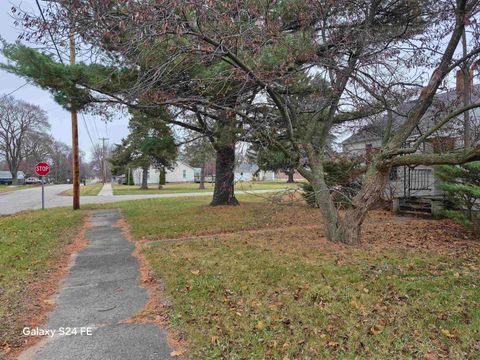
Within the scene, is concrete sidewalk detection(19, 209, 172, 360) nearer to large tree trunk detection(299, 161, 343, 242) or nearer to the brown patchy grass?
the brown patchy grass

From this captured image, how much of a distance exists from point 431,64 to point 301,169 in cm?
319

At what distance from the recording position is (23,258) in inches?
248

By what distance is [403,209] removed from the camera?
38.9 feet

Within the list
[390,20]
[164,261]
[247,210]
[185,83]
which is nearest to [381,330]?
[164,261]

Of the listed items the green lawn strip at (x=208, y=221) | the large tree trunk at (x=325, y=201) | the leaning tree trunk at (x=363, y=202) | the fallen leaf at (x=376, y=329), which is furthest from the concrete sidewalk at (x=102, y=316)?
the leaning tree trunk at (x=363, y=202)

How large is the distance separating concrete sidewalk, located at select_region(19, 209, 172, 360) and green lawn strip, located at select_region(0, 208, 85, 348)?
34 cm

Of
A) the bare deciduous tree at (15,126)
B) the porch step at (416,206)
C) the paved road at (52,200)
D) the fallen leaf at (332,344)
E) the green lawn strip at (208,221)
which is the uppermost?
the bare deciduous tree at (15,126)

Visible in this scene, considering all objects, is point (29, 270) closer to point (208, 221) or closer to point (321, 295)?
point (321, 295)

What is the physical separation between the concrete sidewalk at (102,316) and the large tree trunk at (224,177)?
24.0 ft

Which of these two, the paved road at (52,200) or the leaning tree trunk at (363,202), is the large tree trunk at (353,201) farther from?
the paved road at (52,200)

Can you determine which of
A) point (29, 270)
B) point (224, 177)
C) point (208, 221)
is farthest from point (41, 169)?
point (29, 270)

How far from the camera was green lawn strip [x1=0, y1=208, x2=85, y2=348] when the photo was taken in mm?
3752

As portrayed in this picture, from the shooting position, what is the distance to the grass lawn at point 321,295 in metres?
3.01

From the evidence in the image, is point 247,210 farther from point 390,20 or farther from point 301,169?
point 390,20
